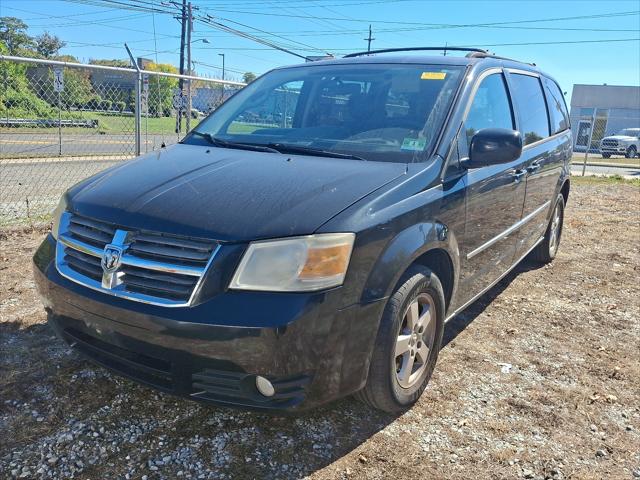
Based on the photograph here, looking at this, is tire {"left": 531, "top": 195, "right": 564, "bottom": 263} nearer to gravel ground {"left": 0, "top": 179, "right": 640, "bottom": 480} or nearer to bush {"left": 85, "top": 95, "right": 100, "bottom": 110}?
gravel ground {"left": 0, "top": 179, "right": 640, "bottom": 480}

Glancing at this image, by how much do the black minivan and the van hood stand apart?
1cm

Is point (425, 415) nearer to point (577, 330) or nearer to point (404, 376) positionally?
point (404, 376)

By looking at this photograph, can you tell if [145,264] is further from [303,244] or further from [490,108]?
[490,108]

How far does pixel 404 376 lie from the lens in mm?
2809

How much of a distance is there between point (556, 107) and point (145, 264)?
4.61 metres

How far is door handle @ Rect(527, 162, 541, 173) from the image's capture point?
13.6 feet

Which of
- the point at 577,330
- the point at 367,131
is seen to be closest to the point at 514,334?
the point at 577,330

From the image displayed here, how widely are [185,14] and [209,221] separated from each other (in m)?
31.5

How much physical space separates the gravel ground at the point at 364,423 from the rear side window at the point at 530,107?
159 cm

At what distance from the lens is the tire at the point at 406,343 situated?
2473 mm

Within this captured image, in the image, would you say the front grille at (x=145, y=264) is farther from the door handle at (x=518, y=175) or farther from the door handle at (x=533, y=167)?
the door handle at (x=533, y=167)

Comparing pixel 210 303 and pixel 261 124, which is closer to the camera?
pixel 210 303

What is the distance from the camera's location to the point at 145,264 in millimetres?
2256

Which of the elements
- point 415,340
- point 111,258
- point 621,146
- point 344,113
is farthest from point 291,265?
point 621,146
